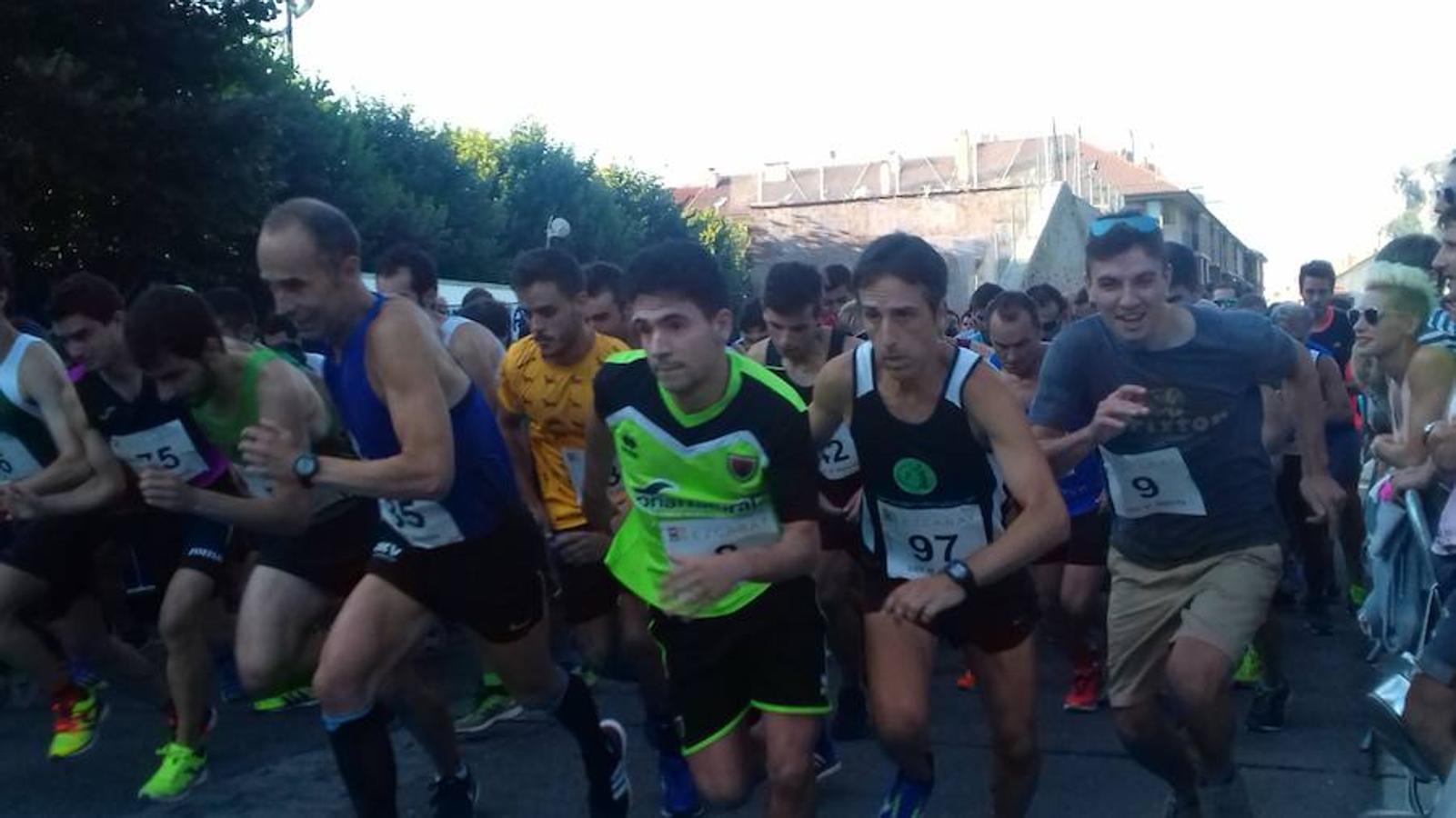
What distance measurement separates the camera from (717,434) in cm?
419

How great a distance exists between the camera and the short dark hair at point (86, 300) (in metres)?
6.68

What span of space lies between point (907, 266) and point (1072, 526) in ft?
10.1

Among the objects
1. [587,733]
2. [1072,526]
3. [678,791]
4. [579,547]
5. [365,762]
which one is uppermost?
[579,547]

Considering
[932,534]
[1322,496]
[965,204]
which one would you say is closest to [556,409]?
[932,534]

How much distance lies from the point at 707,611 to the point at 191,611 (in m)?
2.72

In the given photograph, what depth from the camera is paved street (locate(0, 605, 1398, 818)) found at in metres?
5.90

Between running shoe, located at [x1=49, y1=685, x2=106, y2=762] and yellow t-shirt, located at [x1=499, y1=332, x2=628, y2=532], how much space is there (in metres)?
2.16

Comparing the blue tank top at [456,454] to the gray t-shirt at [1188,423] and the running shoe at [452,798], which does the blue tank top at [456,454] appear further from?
the gray t-shirt at [1188,423]

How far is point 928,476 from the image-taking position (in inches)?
174

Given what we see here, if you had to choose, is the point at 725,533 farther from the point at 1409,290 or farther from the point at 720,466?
the point at 1409,290

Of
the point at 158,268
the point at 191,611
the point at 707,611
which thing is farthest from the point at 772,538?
the point at 158,268

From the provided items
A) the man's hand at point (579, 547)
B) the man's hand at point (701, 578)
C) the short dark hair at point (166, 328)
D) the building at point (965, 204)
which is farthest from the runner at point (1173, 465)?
the building at point (965, 204)

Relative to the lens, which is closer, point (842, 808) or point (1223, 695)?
point (1223, 695)

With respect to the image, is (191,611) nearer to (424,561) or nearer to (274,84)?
(424,561)
